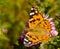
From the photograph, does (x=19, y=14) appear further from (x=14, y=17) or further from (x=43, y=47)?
(x=43, y=47)

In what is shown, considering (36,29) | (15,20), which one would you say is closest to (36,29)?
(36,29)

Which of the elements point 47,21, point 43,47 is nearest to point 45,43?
point 43,47

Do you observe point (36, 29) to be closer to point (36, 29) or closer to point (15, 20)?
point (36, 29)

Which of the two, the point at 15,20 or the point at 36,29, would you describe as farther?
the point at 15,20

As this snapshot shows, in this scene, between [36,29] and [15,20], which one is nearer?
[36,29]
